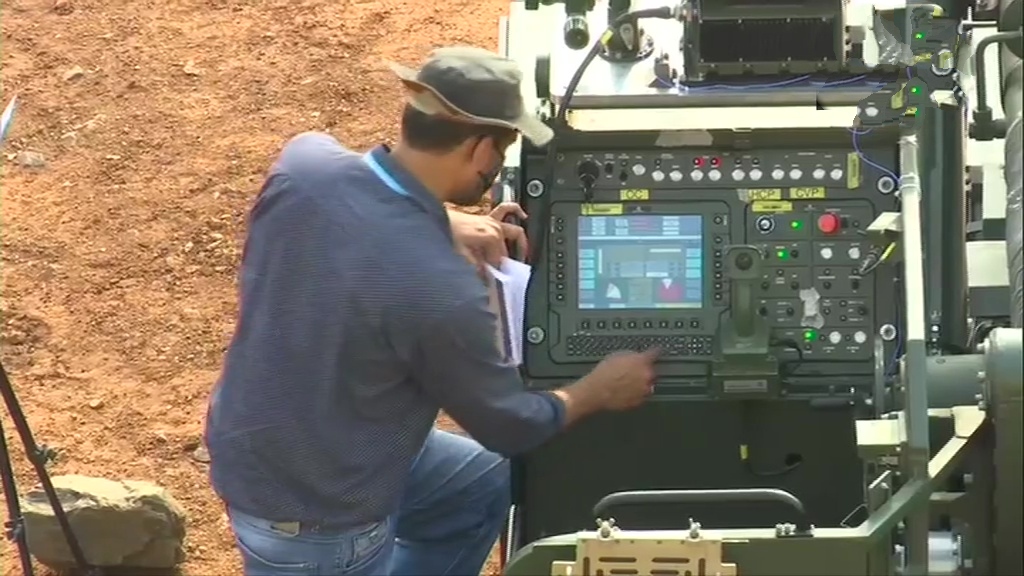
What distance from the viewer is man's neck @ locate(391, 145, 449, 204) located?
161 inches

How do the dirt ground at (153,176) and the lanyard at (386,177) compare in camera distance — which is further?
the dirt ground at (153,176)

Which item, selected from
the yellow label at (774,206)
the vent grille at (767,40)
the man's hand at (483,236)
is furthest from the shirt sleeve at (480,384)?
the vent grille at (767,40)

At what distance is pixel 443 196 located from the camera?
13.6 ft

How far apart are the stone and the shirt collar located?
2337 mm

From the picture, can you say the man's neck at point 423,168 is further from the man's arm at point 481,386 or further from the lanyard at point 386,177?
the man's arm at point 481,386

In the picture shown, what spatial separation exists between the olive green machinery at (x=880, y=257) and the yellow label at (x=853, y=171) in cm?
9

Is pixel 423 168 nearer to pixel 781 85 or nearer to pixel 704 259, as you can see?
pixel 704 259

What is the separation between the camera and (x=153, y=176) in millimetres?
9031

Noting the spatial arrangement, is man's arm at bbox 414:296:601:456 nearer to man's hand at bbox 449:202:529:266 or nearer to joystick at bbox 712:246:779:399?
man's hand at bbox 449:202:529:266

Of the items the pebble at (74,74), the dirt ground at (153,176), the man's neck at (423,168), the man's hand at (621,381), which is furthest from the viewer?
the pebble at (74,74)

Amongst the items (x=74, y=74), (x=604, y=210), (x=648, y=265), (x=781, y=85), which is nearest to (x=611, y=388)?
(x=648, y=265)

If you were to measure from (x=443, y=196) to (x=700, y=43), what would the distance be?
55.3 inches

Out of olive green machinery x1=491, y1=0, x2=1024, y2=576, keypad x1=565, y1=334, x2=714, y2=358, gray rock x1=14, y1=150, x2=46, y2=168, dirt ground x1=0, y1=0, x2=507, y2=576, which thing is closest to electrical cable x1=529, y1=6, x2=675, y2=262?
olive green machinery x1=491, y1=0, x2=1024, y2=576

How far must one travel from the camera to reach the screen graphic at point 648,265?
5.05m
